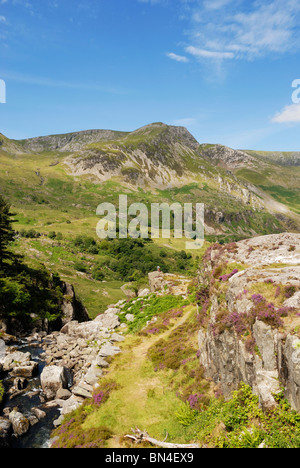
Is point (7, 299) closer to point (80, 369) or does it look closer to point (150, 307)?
point (80, 369)

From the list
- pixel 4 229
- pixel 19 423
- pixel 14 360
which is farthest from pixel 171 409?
pixel 4 229

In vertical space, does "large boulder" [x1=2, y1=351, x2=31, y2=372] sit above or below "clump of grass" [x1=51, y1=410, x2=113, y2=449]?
below

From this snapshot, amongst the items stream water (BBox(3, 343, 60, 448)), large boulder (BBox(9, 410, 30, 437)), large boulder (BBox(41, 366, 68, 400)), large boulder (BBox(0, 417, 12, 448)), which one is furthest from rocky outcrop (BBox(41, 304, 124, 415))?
large boulder (BBox(0, 417, 12, 448))

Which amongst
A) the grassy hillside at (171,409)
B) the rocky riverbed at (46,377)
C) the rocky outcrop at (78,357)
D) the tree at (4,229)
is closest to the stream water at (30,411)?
the rocky riverbed at (46,377)

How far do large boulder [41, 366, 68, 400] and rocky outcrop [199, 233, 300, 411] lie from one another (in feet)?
54.6

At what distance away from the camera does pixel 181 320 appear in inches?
1626

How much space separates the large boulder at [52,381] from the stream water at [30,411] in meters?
0.95

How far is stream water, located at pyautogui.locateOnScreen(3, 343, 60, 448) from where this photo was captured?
69.4ft

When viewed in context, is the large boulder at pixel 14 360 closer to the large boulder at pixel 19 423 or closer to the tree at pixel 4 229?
the large boulder at pixel 19 423

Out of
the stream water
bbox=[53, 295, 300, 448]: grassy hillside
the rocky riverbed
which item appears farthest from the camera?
the rocky riverbed

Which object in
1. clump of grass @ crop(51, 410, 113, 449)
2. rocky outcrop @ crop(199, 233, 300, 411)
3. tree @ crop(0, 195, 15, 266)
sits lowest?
clump of grass @ crop(51, 410, 113, 449)

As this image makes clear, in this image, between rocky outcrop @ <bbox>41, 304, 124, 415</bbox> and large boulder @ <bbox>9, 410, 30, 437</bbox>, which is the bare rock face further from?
large boulder @ <bbox>9, 410, 30, 437</bbox>

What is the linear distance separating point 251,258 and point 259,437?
62.6 feet
